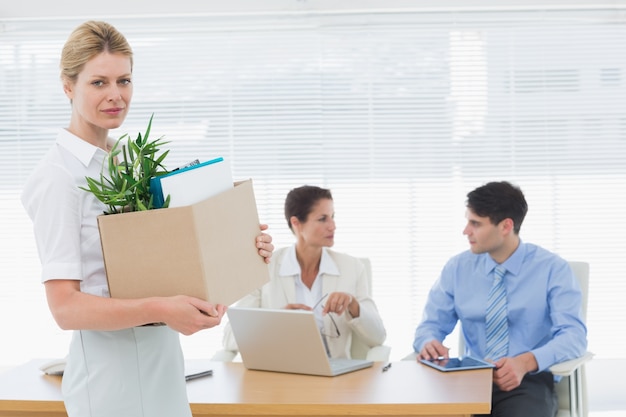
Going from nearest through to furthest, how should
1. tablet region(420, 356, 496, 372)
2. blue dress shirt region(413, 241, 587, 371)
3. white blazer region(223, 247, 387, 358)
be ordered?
tablet region(420, 356, 496, 372) → blue dress shirt region(413, 241, 587, 371) → white blazer region(223, 247, 387, 358)

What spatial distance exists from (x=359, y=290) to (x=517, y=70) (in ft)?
5.96

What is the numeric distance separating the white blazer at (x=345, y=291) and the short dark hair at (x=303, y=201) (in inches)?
6.6

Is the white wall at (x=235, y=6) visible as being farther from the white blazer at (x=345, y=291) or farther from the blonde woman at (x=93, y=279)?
the blonde woman at (x=93, y=279)

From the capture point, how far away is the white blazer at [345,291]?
11.2ft

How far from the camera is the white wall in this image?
4547mm

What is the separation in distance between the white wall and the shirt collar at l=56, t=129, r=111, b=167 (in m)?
3.10

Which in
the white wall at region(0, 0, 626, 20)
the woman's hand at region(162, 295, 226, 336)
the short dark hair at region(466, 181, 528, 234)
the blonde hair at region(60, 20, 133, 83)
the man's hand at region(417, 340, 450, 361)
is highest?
the white wall at region(0, 0, 626, 20)

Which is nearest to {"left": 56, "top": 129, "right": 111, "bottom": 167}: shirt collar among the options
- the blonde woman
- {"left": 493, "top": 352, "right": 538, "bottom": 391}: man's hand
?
the blonde woman

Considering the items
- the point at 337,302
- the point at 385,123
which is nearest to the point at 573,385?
the point at 337,302

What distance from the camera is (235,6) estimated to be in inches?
183

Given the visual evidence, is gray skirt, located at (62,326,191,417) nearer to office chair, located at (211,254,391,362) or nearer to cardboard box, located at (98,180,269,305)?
cardboard box, located at (98,180,269,305)

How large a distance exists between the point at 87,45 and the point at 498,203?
213 centimetres

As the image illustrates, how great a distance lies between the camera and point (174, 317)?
156 cm

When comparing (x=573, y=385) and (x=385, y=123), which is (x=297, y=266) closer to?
(x=573, y=385)
